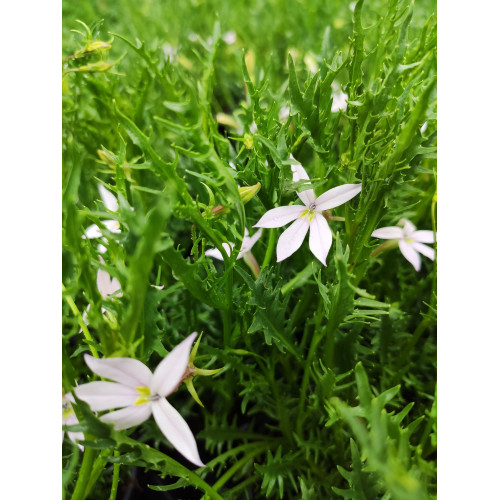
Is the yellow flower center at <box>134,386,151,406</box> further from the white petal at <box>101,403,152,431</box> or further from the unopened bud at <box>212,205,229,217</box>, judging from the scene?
the unopened bud at <box>212,205,229,217</box>

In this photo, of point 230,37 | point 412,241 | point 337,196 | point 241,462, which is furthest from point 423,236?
point 230,37

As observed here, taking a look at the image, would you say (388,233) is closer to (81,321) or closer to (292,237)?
(292,237)

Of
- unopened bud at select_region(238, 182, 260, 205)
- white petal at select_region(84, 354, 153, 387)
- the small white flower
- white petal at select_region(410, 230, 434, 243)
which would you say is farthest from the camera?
the small white flower

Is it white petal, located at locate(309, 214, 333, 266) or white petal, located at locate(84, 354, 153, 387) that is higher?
white petal, located at locate(309, 214, 333, 266)

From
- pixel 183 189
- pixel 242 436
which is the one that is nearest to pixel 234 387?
Result: pixel 242 436

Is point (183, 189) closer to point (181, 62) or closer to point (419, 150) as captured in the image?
point (419, 150)

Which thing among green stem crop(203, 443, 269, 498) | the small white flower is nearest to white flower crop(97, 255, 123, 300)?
green stem crop(203, 443, 269, 498)
